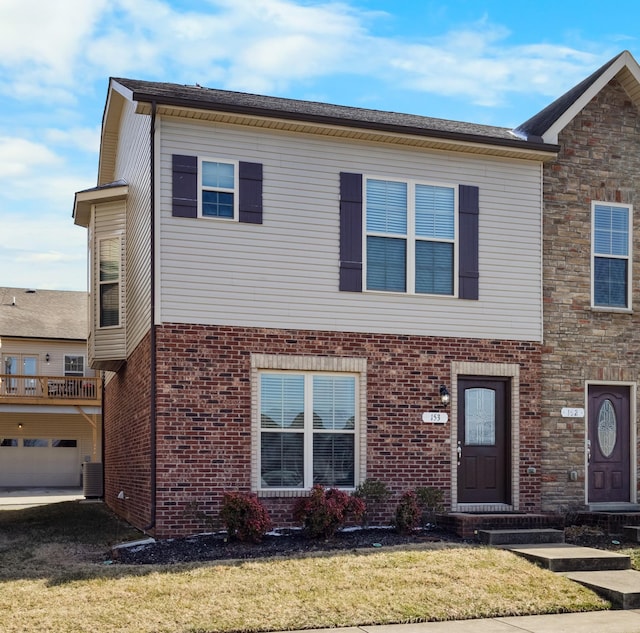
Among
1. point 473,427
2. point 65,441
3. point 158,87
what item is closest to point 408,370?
point 473,427

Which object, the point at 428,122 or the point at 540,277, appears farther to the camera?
the point at 428,122

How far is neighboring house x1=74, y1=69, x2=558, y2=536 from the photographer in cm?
1220

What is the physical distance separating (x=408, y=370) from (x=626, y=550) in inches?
160

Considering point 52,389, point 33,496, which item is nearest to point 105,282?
point 33,496

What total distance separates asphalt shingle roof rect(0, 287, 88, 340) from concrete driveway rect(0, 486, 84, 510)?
6.29 metres

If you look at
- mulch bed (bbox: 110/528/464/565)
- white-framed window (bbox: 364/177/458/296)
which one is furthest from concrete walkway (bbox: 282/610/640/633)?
white-framed window (bbox: 364/177/458/296)

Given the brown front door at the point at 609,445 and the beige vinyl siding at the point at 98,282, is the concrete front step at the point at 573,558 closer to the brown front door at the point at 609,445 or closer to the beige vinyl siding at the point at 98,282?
the brown front door at the point at 609,445

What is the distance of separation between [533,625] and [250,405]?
560cm

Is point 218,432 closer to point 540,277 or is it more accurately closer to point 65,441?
point 540,277

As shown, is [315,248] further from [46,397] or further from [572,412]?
[46,397]

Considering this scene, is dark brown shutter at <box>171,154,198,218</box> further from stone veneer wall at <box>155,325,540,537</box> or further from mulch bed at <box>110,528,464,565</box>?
mulch bed at <box>110,528,464,565</box>

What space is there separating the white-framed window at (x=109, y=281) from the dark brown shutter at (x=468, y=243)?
6.29m

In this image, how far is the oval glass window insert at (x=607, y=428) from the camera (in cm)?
1437

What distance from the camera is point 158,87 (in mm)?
14133
